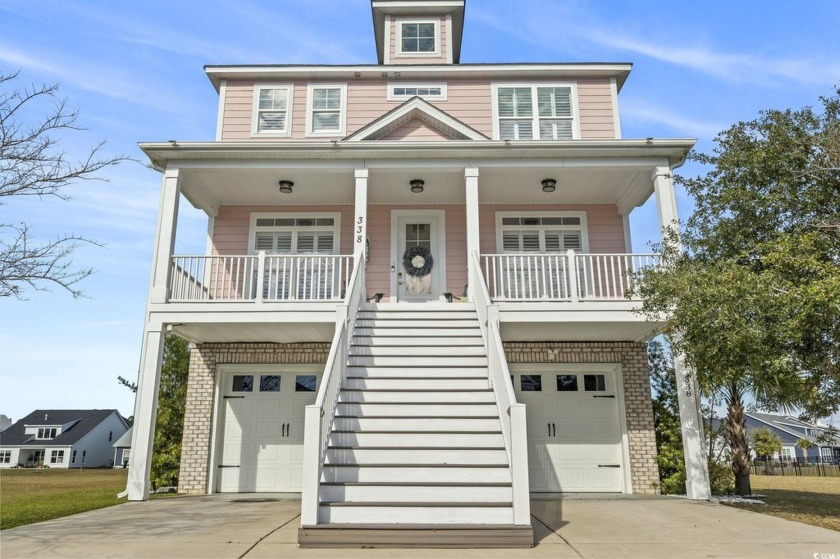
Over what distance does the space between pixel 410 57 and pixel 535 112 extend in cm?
331

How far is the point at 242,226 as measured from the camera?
37.1ft

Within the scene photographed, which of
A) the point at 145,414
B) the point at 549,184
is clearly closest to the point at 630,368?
the point at 549,184

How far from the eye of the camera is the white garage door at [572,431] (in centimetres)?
978

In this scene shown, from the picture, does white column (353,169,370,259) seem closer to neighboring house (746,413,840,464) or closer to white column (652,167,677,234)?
white column (652,167,677,234)

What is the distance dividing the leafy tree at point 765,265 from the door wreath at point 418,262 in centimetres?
440

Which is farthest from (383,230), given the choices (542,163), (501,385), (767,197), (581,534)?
(581,534)

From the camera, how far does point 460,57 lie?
15297mm

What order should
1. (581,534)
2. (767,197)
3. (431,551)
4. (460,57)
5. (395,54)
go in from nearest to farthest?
(431,551) < (581,534) < (767,197) < (395,54) < (460,57)

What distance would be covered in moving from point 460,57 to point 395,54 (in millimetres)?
2585

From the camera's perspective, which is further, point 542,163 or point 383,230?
point 383,230

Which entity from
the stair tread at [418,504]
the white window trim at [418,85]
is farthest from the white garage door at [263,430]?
the white window trim at [418,85]

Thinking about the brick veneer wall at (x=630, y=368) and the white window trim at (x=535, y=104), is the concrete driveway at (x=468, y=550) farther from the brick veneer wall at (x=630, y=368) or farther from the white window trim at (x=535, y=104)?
the white window trim at (x=535, y=104)

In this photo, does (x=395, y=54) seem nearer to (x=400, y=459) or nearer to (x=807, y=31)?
(x=807, y=31)

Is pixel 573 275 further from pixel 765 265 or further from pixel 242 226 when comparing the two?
pixel 242 226
